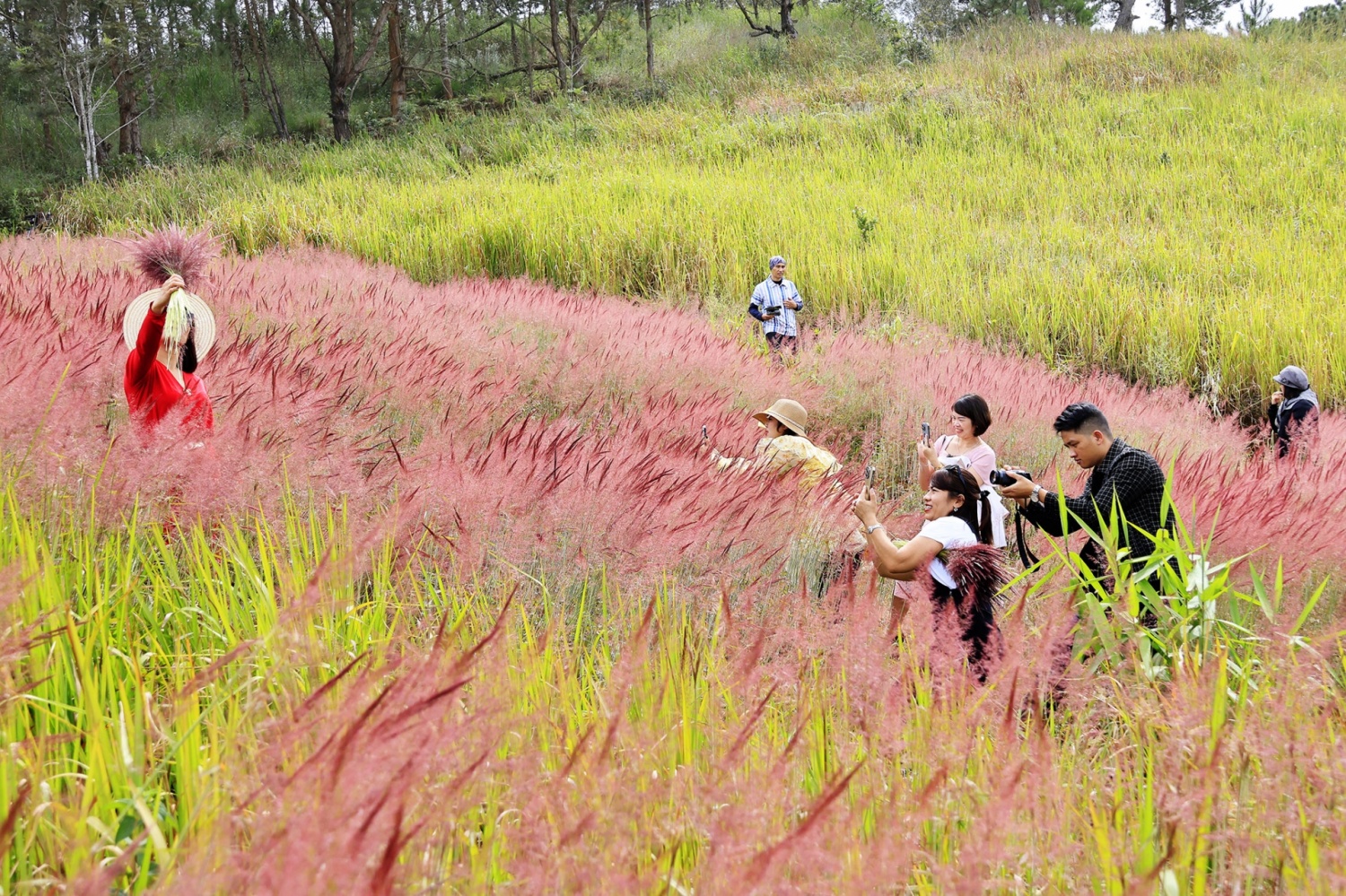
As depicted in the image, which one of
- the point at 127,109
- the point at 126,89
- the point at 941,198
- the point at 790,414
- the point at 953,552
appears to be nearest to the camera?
the point at 953,552

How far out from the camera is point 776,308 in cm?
924

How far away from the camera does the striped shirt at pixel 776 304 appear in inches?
364

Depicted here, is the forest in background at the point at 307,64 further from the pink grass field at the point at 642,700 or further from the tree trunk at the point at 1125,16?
the pink grass field at the point at 642,700

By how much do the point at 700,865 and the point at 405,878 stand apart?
367 mm

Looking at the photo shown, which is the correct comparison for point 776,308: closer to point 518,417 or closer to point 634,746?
point 518,417

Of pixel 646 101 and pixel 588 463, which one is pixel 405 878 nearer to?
pixel 588 463

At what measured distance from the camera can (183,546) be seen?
2434mm

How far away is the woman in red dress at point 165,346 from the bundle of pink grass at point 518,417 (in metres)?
0.10

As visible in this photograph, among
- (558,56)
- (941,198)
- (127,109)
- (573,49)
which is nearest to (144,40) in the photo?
(127,109)

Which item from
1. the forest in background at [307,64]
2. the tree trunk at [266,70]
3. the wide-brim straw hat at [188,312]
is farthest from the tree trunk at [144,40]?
the wide-brim straw hat at [188,312]

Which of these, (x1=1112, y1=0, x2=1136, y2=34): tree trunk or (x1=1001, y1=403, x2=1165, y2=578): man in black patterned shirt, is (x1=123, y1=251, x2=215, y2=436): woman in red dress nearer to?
(x1=1001, y1=403, x2=1165, y2=578): man in black patterned shirt

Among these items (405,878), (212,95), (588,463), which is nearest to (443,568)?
(588,463)

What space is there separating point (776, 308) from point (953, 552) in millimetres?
6198

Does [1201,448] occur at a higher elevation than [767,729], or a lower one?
lower
